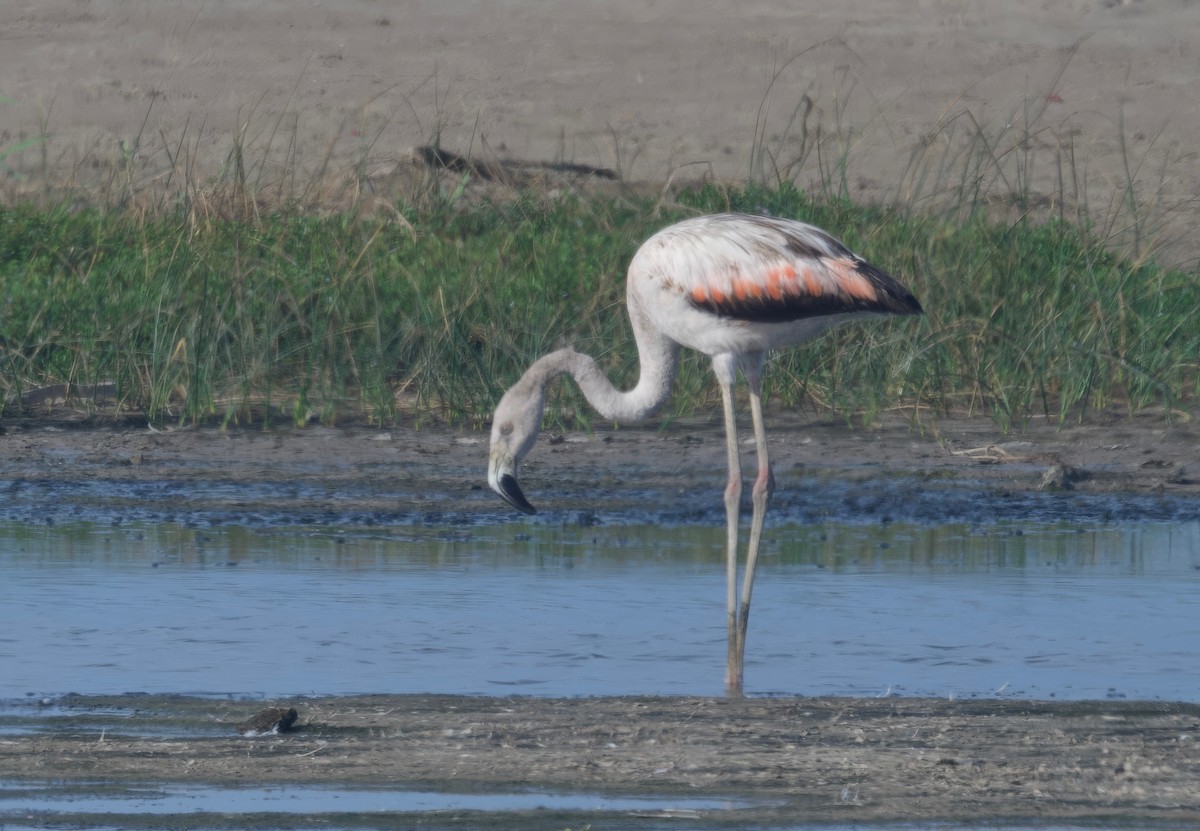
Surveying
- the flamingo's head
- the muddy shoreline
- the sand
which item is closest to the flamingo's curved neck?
the flamingo's head

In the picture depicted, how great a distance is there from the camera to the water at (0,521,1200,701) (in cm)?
567

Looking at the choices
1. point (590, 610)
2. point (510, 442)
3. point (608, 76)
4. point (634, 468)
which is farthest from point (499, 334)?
point (608, 76)

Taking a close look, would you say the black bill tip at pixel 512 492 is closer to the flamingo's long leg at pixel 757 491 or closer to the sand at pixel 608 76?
the flamingo's long leg at pixel 757 491

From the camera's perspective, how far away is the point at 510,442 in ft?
22.4

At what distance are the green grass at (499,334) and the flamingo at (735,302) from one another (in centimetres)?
277

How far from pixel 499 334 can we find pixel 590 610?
3.76 meters

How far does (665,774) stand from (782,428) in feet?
17.4

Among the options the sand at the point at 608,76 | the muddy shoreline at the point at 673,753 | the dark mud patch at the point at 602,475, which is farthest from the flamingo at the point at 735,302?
the sand at the point at 608,76

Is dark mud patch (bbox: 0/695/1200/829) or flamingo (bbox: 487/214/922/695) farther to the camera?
flamingo (bbox: 487/214/922/695)

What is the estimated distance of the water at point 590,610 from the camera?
5668 mm

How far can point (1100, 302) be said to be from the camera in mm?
10109

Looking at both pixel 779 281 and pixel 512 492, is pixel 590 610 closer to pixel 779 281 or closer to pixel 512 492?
pixel 512 492

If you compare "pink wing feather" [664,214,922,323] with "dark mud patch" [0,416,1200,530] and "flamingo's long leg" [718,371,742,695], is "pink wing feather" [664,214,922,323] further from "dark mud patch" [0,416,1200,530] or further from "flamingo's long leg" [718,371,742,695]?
"dark mud patch" [0,416,1200,530]

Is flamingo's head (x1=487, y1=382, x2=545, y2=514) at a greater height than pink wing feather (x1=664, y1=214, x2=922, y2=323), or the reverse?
pink wing feather (x1=664, y1=214, x2=922, y2=323)
